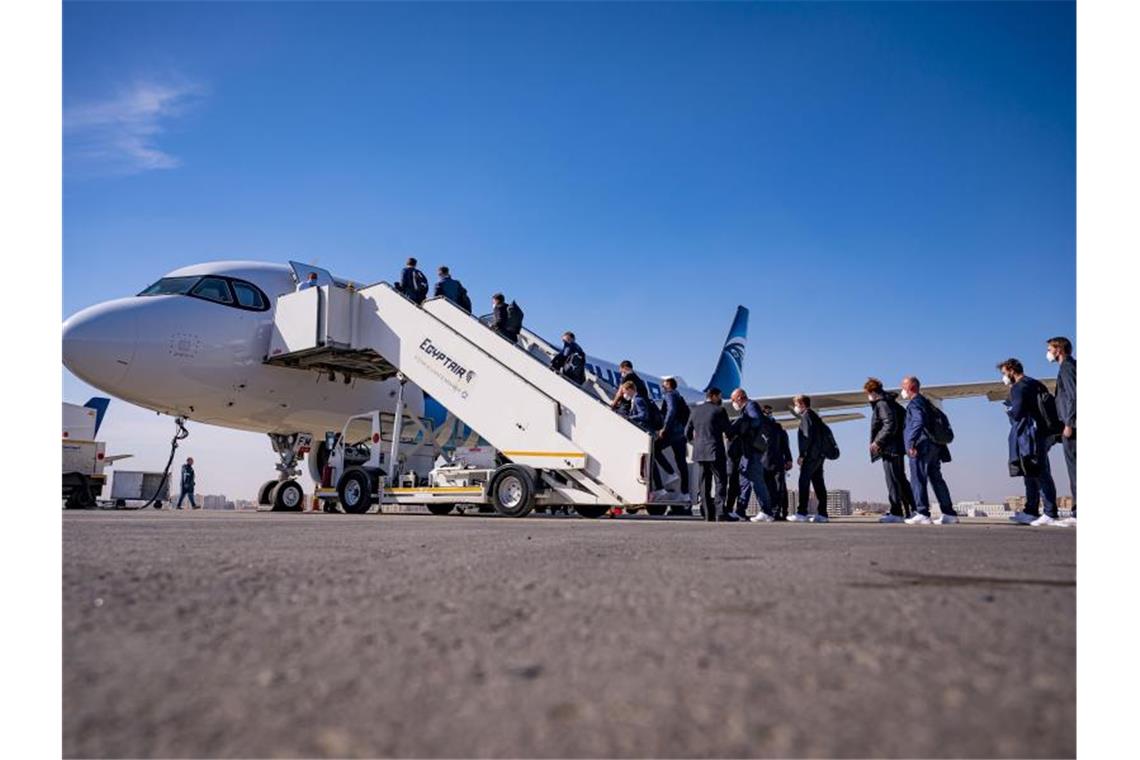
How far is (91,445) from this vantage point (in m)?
18.5

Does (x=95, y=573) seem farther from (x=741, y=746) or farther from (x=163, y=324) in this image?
Answer: (x=163, y=324)

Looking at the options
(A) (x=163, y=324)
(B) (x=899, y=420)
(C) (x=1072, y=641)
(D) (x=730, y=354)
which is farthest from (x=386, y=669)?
(D) (x=730, y=354)

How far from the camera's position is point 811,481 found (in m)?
9.65

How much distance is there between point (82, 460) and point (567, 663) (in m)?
20.7

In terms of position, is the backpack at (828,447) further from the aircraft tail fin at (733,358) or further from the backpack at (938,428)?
the aircraft tail fin at (733,358)

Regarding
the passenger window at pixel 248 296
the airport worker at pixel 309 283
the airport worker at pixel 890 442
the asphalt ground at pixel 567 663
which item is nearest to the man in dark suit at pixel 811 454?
the airport worker at pixel 890 442

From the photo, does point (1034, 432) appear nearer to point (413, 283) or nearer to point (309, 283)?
point (413, 283)

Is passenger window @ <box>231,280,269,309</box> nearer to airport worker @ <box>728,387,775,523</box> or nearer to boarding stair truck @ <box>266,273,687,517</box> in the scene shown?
boarding stair truck @ <box>266,273,687,517</box>

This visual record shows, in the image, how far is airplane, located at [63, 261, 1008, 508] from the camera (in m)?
10.5

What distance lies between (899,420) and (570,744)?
861cm

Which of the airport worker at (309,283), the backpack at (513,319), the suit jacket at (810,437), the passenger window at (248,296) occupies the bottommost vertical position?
Answer: the suit jacket at (810,437)

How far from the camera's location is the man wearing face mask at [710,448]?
8.91 metres

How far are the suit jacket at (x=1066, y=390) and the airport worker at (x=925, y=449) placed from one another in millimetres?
1216

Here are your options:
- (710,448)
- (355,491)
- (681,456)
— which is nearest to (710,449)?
(710,448)
